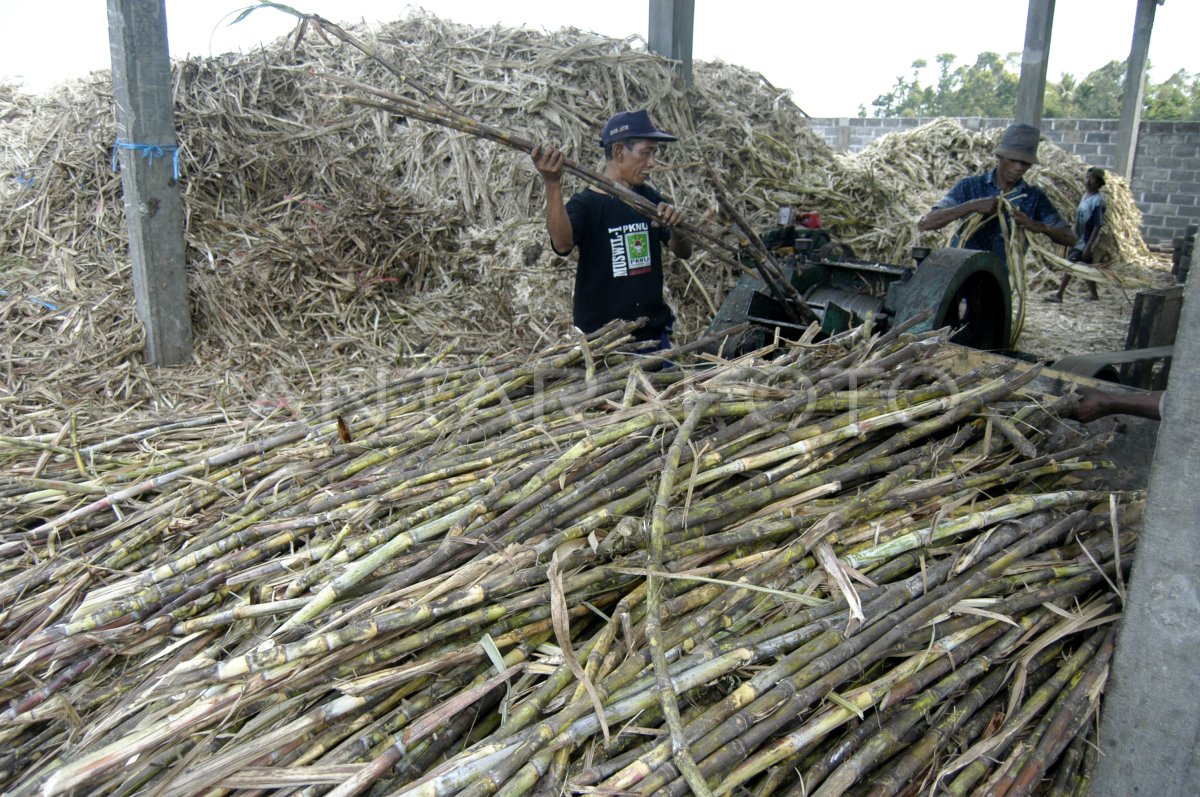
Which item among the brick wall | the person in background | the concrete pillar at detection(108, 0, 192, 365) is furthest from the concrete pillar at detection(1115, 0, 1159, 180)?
the concrete pillar at detection(108, 0, 192, 365)

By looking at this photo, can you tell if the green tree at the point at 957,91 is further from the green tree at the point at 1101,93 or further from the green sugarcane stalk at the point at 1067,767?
the green sugarcane stalk at the point at 1067,767

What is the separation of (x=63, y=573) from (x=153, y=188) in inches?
157

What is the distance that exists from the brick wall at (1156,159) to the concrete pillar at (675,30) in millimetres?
8272

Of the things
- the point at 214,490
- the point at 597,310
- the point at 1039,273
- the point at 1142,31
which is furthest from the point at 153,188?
the point at 1142,31

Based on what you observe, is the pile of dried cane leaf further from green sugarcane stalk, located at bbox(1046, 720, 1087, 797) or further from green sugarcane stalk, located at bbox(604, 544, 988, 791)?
green sugarcane stalk, located at bbox(1046, 720, 1087, 797)

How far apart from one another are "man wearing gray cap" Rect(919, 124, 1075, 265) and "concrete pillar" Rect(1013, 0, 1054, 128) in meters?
5.26

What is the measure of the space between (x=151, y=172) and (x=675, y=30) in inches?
193

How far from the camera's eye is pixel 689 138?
24.7 ft

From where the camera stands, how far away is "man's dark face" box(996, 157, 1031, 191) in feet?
16.3

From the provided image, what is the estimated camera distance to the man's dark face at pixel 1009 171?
4969 mm

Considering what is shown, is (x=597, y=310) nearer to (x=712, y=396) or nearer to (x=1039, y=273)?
(x=712, y=396)

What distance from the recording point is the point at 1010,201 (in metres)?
5.14

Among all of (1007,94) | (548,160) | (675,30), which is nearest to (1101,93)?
(1007,94)

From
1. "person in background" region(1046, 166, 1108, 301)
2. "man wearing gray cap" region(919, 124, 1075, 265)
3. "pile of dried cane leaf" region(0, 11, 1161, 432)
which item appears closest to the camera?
"man wearing gray cap" region(919, 124, 1075, 265)
